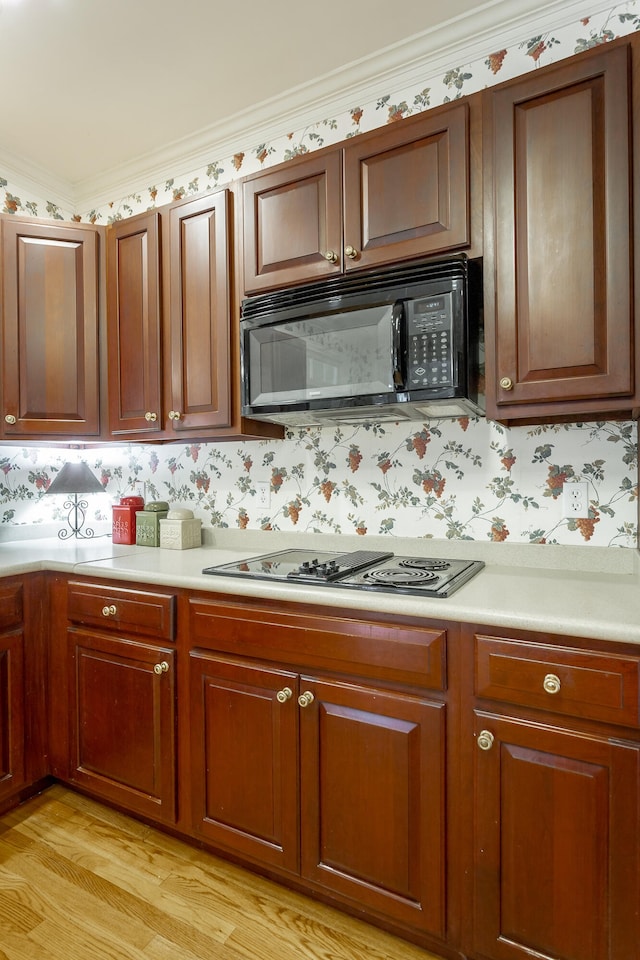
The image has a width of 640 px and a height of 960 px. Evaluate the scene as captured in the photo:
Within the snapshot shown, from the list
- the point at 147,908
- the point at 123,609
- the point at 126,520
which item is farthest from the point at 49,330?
the point at 147,908

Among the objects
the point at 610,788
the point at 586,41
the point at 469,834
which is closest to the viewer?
the point at 610,788

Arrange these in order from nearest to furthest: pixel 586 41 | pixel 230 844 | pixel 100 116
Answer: pixel 230 844 → pixel 586 41 → pixel 100 116

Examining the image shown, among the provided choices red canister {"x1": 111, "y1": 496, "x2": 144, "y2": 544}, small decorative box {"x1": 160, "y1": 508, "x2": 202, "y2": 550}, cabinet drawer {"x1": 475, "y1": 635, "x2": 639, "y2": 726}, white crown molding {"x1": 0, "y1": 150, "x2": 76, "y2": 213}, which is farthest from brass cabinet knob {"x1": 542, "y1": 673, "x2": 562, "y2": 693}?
white crown molding {"x1": 0, "y1": 150, "x2": 76, "y2": 213}

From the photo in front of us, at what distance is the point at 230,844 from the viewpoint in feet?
5.10

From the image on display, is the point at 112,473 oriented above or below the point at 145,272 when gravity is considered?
below

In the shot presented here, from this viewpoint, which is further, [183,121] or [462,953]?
[183,121]

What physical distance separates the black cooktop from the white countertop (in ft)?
0.10

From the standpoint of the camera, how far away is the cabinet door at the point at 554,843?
106 cm

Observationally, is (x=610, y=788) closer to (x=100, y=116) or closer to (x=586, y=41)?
(x=586, y=41)

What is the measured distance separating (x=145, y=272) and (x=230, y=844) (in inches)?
79.4

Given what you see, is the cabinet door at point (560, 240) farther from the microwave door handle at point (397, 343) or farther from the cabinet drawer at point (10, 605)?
the cabinet drawer at point (10, 605)

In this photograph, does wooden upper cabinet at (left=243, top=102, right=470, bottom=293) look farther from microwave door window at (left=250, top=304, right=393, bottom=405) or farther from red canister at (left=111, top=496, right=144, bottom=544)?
red canister at (left=111, top=496, right=144, bottom=544)

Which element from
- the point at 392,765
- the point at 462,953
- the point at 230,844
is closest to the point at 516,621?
the point at 392,765

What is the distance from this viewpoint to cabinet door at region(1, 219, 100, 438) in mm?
2158
